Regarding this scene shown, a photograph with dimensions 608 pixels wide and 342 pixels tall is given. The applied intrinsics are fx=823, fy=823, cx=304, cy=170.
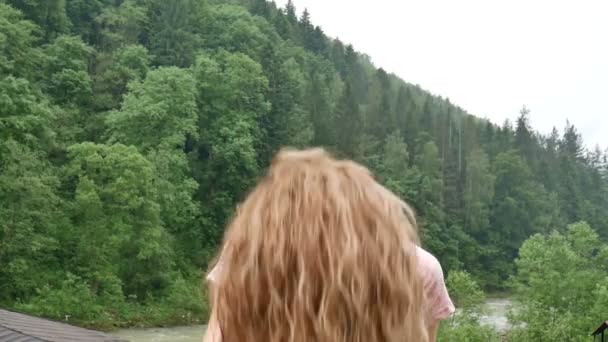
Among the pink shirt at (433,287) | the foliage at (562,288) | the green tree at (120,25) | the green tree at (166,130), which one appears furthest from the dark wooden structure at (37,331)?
the green tree at (120,25)

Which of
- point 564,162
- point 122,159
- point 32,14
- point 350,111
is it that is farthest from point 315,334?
point 564,162

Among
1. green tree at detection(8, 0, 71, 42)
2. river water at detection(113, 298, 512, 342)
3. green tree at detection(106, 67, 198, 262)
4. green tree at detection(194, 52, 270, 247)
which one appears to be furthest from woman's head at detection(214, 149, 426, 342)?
green tree at detection(8, 0, 71, 42)

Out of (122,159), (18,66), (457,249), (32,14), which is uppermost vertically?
(32,14)

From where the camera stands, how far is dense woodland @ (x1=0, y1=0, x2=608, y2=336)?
3067 cm

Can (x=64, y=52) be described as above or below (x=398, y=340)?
above

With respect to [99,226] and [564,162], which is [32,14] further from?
[564,162]

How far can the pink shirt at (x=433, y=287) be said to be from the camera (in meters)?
1.46

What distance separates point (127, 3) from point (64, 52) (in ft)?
40.6

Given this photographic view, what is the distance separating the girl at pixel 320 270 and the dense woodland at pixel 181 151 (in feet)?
66.5

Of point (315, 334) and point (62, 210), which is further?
point (62, 210)

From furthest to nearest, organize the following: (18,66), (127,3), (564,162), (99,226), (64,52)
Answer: (564,162) → (127,3) → (64,52) → (18,66) → (99,226)

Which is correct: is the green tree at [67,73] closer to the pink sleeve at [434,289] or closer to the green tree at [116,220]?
the green tree at [116,220]

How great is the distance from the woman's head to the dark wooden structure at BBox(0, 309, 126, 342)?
7961 millimetres

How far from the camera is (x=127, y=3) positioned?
5434cm
